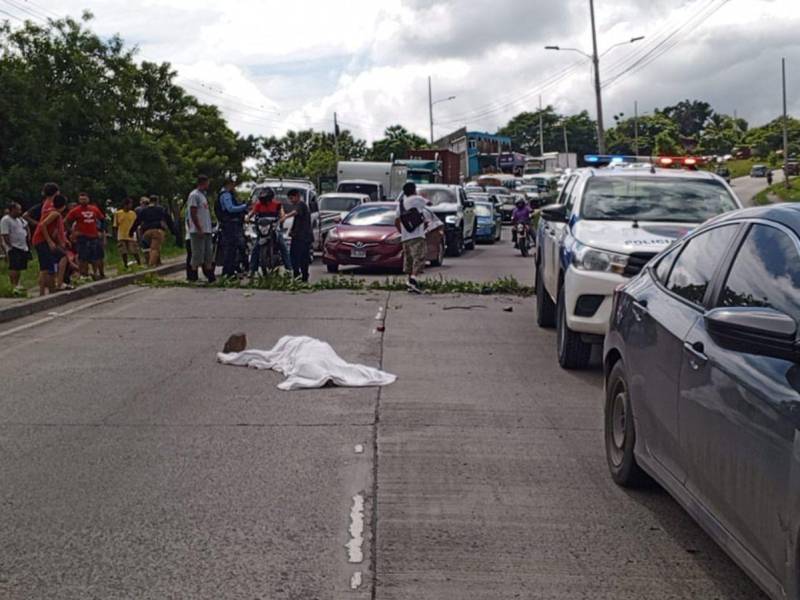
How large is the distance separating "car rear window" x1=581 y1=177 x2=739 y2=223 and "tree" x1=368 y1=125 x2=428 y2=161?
3348 inches

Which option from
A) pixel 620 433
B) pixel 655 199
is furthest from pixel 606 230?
pixel 620 433

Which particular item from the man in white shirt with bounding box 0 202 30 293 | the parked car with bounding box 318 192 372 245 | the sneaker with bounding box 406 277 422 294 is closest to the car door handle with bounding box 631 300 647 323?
the sneaker with bounding box 406 277 422 294

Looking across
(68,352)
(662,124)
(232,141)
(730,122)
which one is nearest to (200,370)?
(68,352)

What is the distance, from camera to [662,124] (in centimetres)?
13075

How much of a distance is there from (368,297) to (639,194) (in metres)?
6.38

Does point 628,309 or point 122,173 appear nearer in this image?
point 628,309

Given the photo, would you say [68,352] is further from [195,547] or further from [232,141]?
[232,141]

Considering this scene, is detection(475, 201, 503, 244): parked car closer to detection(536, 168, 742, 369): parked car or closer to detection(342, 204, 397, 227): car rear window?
detection(342, 204, 397, 227): car rear window

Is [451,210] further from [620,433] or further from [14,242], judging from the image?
[620,433]

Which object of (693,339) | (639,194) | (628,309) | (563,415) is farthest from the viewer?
(639,194)

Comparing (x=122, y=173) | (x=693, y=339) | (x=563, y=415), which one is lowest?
(x=563, y=415)

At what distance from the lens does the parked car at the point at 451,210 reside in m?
28.8

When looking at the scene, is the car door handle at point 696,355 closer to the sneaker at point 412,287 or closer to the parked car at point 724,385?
the parked car at point 724,385

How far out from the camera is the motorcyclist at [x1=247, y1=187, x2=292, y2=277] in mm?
20500
